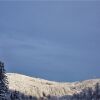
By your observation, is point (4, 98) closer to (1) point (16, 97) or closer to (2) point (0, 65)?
(2) point (0, 65)

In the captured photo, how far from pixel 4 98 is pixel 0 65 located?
11.7 ft

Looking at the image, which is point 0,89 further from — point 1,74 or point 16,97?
point 16,97

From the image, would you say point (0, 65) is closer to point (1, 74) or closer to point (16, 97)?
point (1, 74)

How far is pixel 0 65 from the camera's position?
1732 inches

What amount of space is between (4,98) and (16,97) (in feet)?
74.5

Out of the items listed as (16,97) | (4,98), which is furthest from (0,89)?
(16,97)

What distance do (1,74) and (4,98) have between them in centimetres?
251

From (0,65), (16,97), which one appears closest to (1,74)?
(0,65)

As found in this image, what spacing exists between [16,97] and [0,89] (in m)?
23.2

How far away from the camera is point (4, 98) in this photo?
43000 mm

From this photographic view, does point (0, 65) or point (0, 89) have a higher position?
point (0, 65)

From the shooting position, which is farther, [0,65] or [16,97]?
[16,97]

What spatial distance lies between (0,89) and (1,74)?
1.58m

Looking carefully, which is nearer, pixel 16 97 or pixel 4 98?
pixel 4 98
